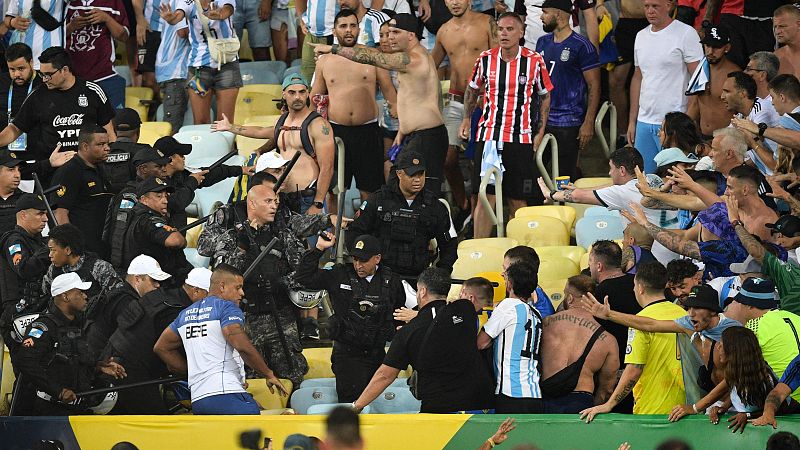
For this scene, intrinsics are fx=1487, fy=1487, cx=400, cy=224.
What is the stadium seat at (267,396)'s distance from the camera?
34.6 feet

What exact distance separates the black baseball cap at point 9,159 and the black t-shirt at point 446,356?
14.2 feet

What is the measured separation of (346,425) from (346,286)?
3.64 meters

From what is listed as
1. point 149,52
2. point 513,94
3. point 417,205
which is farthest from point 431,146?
point 149,52

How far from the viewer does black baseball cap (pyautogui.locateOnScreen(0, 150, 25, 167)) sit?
12.2 m

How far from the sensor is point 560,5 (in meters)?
13.5

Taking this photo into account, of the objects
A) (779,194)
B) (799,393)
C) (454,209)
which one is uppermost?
(779,194)

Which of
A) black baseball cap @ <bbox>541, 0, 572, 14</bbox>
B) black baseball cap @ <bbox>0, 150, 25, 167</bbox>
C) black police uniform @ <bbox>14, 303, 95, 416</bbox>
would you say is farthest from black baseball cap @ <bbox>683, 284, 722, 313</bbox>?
black baseball cap @ <bbox>0, 150, 25, 167</bbox>

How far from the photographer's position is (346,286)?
1055cm

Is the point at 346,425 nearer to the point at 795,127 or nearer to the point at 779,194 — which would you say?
the point at 779,194

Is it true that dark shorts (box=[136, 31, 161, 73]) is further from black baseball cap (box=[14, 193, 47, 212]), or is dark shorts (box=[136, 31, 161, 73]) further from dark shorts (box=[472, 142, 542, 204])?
black baseball cap (box=[14, 193, 47, 212])

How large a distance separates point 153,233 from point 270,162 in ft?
4.43

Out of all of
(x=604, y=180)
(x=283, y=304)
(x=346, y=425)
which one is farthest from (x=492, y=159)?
(x=346, y=425)

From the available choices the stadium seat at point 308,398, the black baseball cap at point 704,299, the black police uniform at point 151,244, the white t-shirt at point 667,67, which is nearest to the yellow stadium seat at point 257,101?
the black police uniform at point 151,244

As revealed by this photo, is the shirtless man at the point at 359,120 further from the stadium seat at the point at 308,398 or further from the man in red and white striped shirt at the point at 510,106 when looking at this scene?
the stadium seat at the point at 308,398
